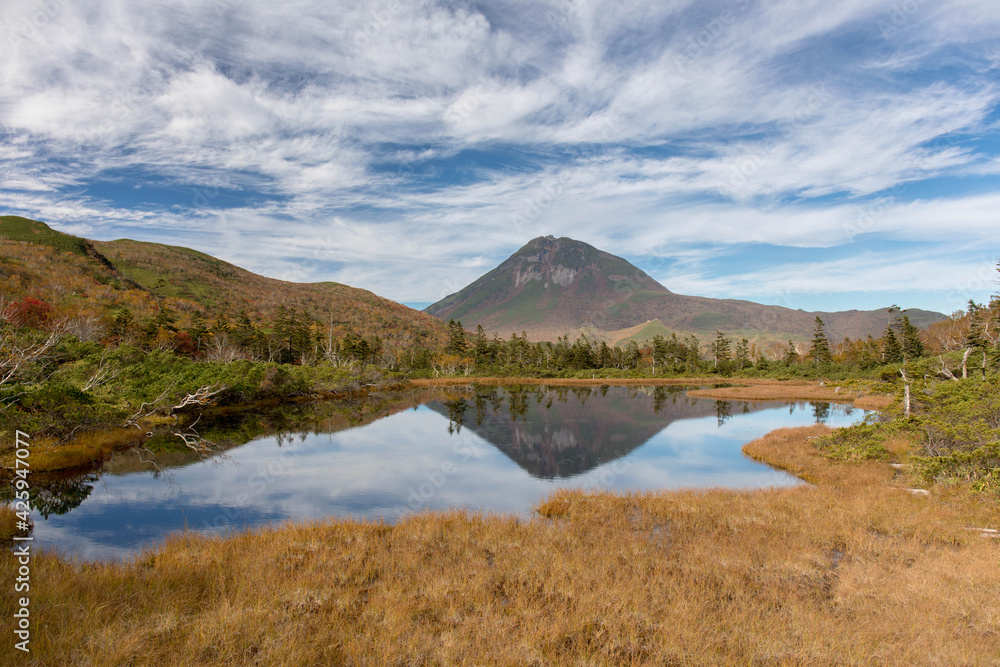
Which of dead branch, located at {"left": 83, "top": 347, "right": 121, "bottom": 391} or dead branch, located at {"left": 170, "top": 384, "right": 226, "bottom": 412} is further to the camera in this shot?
dead branch, located at {"left": 170, "top": 384, "right": 226, "bottom": 412}

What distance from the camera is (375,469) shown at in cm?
2228

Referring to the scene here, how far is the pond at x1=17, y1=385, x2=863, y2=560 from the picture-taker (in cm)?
1478

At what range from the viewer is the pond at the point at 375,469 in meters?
14.8

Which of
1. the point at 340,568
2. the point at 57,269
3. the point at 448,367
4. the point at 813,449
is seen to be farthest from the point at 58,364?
the point at 448,367

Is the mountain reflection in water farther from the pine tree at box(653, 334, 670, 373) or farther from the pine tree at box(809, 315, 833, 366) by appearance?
the pine tree at box(653, 334, 670, 373)

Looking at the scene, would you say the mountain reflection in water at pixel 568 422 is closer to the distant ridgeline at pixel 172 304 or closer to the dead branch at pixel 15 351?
the dead branch at pixel 15 351

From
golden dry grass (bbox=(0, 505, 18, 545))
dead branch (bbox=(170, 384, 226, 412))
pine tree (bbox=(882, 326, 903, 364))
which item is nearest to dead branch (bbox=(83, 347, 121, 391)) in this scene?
dead branch (bbox=(170, 384, 226, 412))

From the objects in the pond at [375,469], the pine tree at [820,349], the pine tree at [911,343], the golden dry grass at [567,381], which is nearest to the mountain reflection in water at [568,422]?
the pond at [375,469]

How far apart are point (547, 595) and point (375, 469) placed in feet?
52.0

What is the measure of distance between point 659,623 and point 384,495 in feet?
42.9

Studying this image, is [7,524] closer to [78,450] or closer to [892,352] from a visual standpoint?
[78,450]

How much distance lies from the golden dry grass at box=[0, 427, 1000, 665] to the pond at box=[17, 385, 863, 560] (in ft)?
11.1
